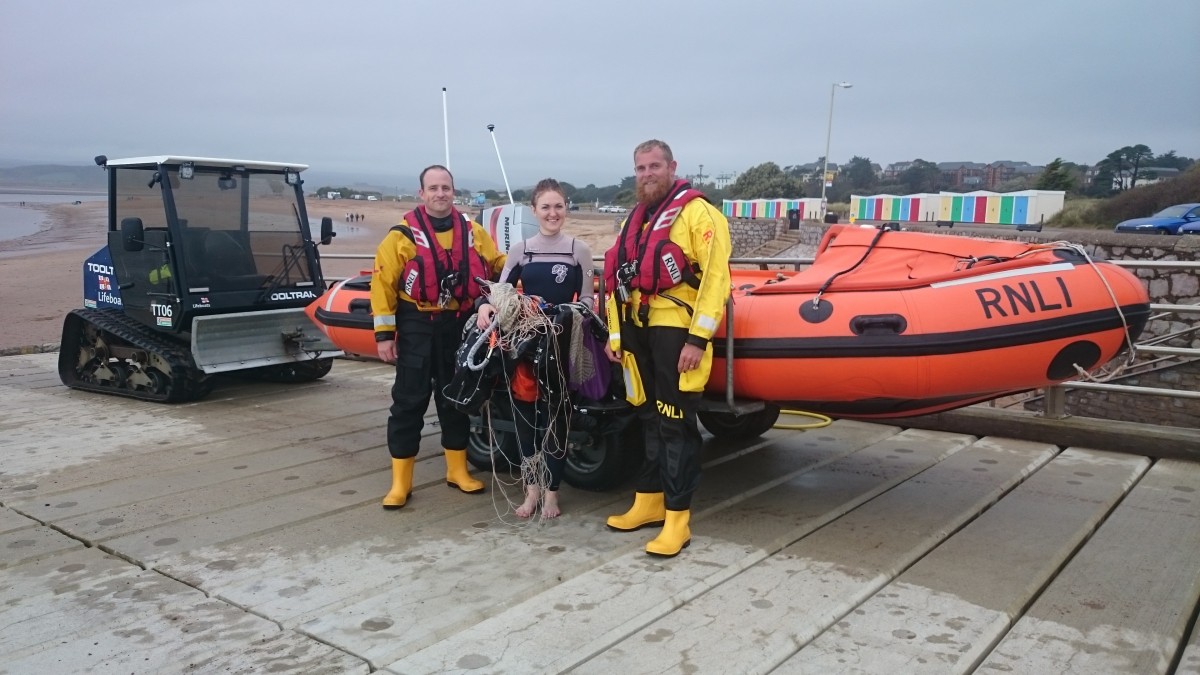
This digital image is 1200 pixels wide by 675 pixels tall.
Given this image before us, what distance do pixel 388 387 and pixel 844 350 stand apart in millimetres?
4580

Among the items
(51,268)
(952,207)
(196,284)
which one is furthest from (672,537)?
(952,207)

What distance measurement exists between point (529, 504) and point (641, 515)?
55 cm

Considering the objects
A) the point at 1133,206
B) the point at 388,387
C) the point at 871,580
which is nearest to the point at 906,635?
the point at 871,580

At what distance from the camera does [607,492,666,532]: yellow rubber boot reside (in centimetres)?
393

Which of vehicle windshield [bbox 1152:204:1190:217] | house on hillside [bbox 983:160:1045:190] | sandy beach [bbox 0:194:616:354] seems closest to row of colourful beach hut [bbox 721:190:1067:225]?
vehicle windshield [bbox 1152:204:1190:217]

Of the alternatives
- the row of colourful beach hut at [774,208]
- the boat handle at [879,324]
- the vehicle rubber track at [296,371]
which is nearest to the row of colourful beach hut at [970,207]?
the row of colourful beach hut at [774,208]

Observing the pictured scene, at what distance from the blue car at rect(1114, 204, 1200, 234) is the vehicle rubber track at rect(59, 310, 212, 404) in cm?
1849

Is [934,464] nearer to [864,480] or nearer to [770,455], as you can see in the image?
[864,480]

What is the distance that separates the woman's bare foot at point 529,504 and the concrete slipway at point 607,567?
9 centimetres

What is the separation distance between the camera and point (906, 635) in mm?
2889

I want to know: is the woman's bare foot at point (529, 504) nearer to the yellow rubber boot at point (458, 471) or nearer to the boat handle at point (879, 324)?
the yellow rubber boot at point (458, 471)

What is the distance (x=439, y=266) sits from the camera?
14.0 ft

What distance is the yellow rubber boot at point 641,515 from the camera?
393 centimetres

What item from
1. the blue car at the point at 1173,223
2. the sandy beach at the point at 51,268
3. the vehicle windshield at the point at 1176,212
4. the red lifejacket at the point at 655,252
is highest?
the vehicle windshield at the point at 1176,212
